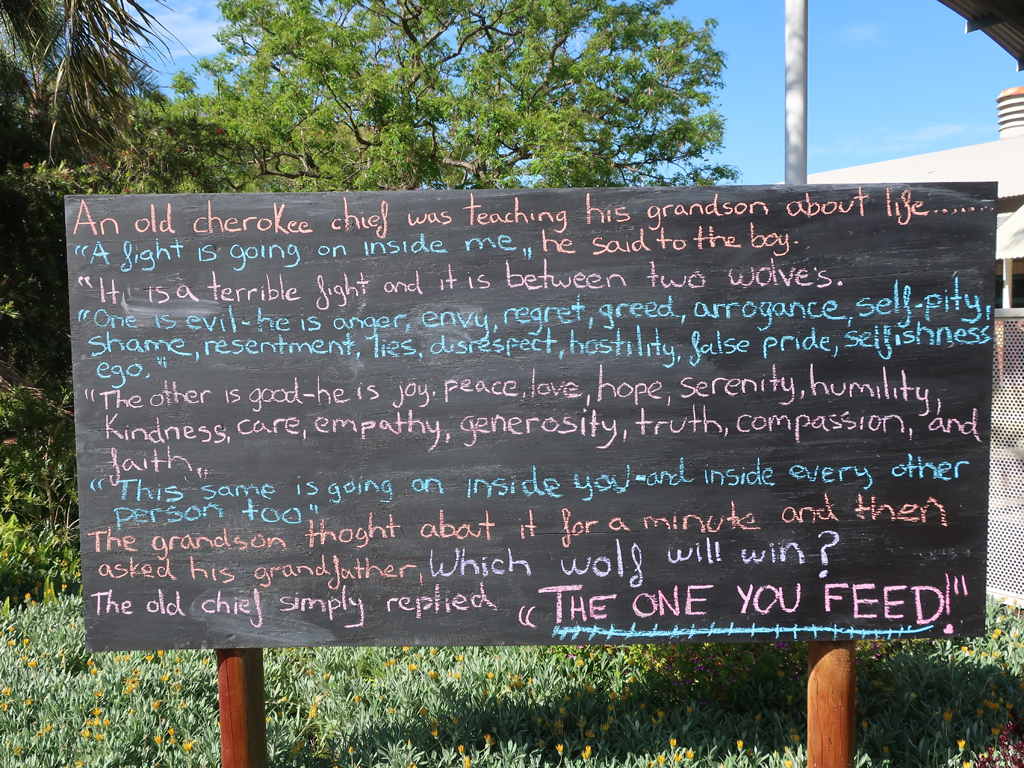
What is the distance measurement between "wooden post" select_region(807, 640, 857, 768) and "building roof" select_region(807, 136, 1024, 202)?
8.21 meters

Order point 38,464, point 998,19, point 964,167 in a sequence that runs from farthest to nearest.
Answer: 1. point 964,167
2. point 998,19
3. point 38,464

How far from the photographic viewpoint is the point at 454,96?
14.6 metres

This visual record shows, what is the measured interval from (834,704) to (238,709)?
7.79 feet

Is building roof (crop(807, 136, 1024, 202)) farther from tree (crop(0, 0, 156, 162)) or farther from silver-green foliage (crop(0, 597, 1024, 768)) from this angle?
tree (crop(0, 0, 156, 162))

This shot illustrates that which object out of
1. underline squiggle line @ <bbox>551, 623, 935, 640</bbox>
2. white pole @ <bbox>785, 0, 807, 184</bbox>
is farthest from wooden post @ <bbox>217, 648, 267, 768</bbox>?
white pole @ <bbox>785, 0, 807, 184</bbox>

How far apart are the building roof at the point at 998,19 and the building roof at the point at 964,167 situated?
1.81 meters

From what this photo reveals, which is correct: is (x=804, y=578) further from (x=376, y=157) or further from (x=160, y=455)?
(x=376, y=157)

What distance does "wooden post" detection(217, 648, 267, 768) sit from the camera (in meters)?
2.77

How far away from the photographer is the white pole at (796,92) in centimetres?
553

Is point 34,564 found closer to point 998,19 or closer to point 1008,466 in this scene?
point 1008,466

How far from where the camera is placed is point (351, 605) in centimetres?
267

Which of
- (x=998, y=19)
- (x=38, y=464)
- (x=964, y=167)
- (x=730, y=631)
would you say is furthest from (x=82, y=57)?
(x=964, y=167)

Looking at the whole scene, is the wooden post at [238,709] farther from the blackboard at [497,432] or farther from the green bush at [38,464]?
the green bush at [38,464]

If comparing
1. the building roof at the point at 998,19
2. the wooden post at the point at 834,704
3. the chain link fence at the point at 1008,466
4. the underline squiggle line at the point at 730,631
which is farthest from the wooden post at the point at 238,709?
the building roof at the point at 998,19
